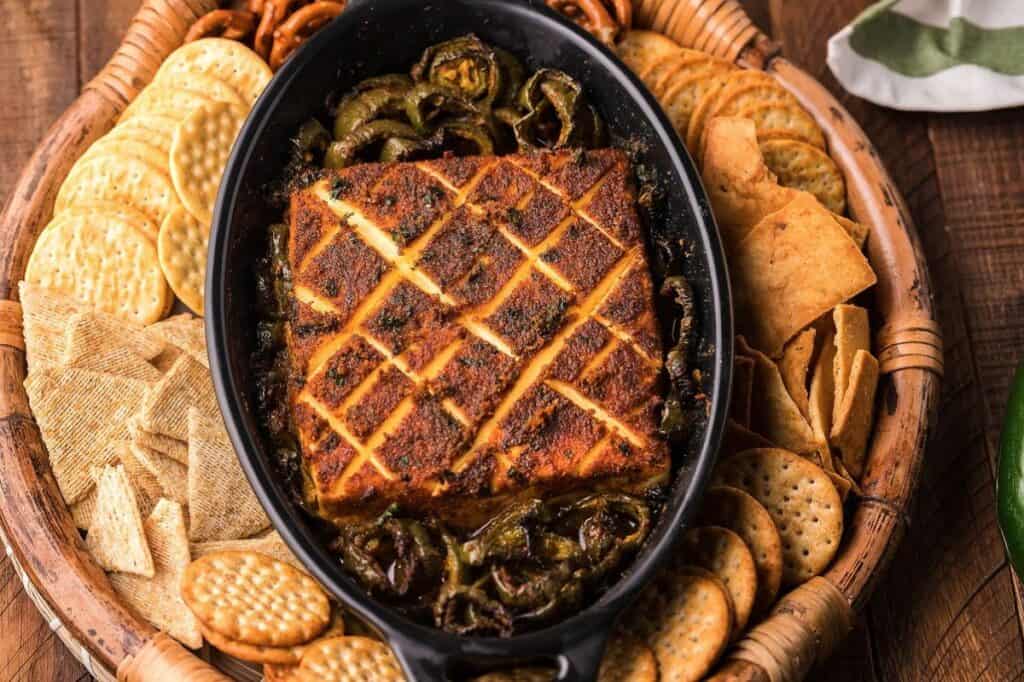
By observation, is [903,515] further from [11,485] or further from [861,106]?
[11,485]

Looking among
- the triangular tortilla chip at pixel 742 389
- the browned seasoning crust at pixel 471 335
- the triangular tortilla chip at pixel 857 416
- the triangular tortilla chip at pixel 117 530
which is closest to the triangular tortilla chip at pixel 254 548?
the triangular tortilla chip at pixel 117 530

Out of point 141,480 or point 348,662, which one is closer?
point 348,662

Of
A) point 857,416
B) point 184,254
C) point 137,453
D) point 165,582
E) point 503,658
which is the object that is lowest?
point 165,582

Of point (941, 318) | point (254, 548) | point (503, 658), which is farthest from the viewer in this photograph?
point (941, 318)

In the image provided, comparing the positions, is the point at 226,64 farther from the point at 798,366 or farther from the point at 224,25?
the point at 798,366

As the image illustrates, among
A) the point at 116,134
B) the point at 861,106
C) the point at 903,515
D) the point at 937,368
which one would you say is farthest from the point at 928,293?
the point at 116,134

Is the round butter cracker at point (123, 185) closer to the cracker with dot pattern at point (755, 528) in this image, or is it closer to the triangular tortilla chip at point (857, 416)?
the cracker with dot pattern at point (755, 528)

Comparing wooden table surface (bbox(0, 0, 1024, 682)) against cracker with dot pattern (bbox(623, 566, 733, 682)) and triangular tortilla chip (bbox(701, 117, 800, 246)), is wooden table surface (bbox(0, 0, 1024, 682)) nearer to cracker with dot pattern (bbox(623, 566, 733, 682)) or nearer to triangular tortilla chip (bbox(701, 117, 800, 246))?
cracker with dot pattern (bbox(623, 566, 733, 682))

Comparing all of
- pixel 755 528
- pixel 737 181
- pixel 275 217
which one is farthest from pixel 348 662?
pixel 737 181
